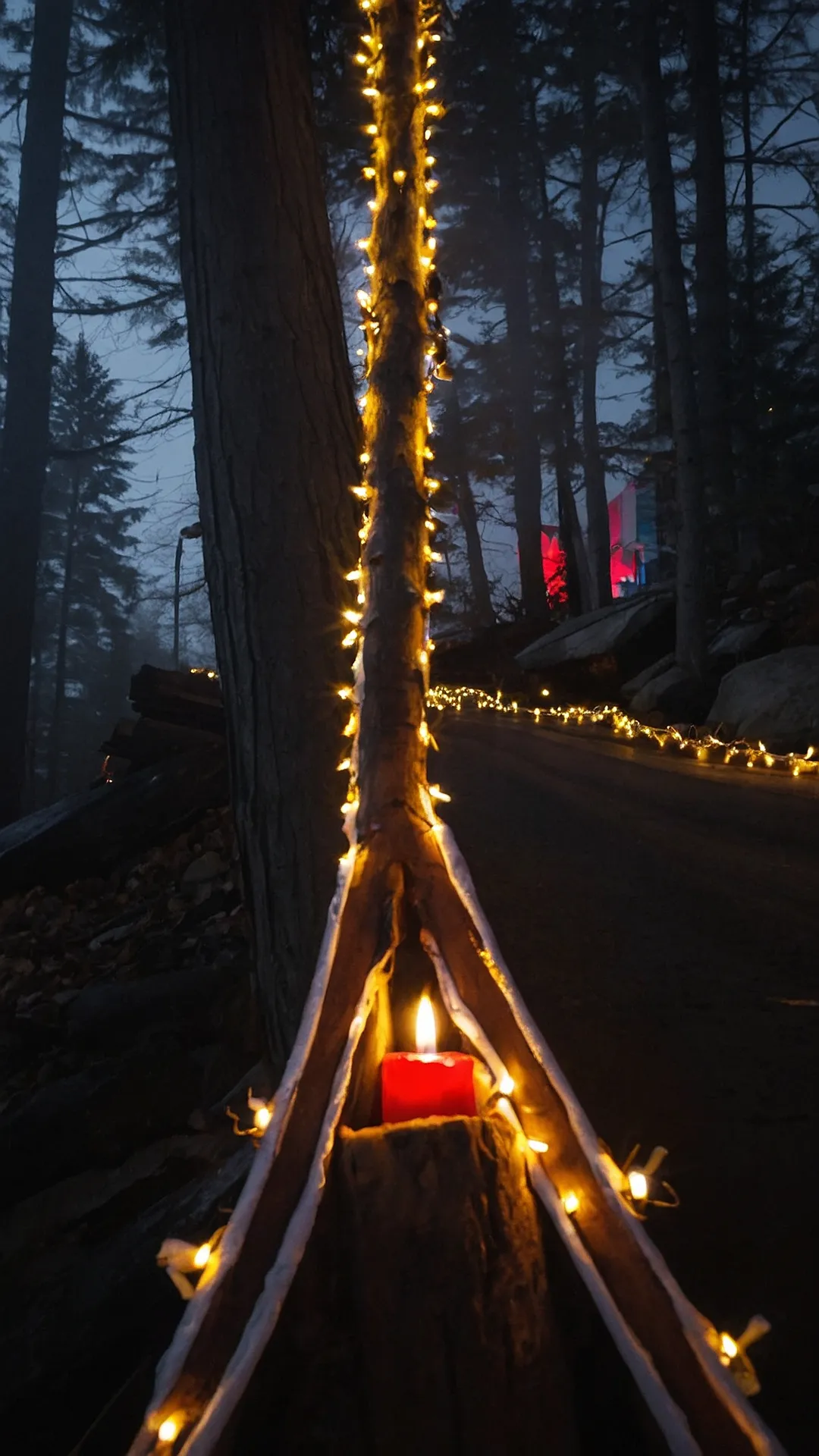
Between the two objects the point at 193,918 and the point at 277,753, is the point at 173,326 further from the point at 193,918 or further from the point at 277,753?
the point at 277,753

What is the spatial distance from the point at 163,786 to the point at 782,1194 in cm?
463

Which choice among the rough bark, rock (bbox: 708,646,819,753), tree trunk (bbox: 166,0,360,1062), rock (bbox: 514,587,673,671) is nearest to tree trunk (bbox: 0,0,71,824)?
rock (bbox: 514,587,673,671)

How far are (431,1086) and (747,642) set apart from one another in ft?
27.8

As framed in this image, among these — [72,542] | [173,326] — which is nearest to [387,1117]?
[173,326]

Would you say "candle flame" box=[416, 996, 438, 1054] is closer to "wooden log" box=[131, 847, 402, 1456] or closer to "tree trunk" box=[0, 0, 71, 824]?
"wooden log" box=[131, 847, 402, 1456]

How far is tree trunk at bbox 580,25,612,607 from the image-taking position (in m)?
16.1

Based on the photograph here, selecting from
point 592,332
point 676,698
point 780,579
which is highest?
point 592,332

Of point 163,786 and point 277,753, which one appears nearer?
point 277,753

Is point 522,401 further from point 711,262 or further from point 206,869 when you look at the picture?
point 206,869

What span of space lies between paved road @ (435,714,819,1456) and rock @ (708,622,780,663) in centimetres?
548

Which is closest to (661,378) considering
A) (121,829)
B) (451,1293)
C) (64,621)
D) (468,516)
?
(468,516)

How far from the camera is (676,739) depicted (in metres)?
4.75

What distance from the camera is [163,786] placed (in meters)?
5.38

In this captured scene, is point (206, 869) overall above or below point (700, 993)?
below
